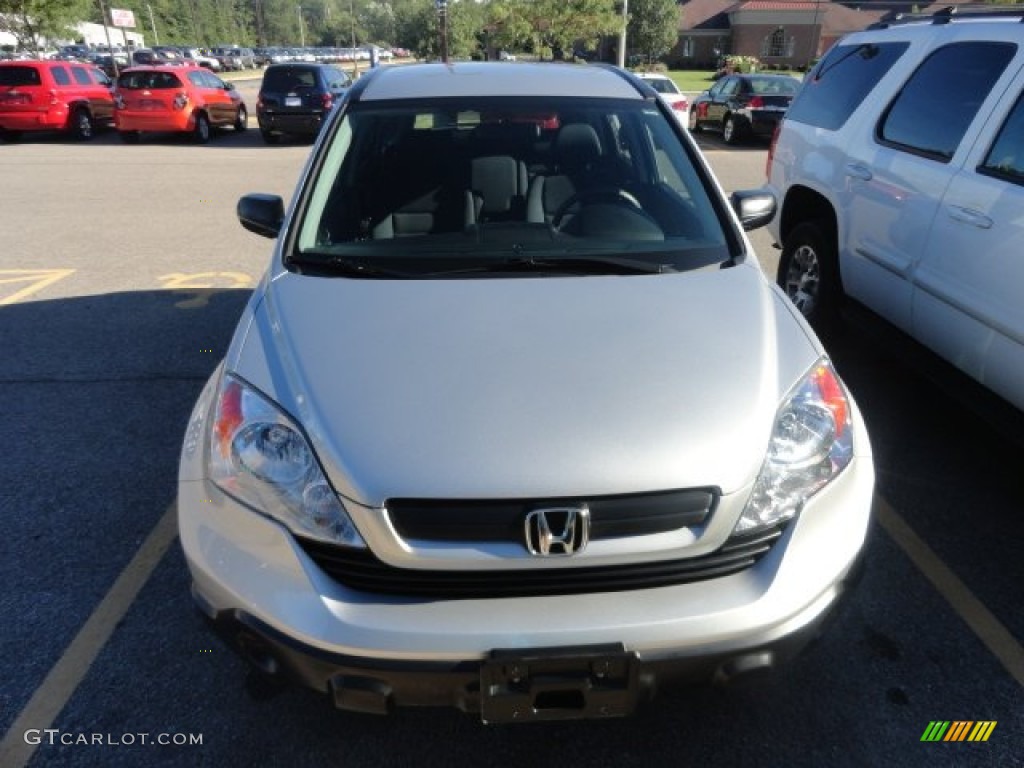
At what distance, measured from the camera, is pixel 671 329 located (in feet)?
7.32

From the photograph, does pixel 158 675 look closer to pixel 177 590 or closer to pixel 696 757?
pixel 177 590

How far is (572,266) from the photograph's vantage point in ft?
8.52

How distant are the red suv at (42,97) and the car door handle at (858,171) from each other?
17287 millimetres

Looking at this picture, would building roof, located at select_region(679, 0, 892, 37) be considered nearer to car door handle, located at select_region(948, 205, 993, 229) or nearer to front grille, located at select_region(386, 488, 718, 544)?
car door handle, located at select_region(948, 205, 993, 229)

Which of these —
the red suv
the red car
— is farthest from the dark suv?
the red suv

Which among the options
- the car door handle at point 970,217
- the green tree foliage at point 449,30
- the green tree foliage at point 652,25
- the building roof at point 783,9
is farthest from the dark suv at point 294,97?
the building roof at point 783,9

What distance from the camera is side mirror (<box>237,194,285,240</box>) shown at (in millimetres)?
3180

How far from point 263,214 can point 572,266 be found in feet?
4.59

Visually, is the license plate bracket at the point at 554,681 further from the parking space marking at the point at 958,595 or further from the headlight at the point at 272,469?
the parking space marking at the point at 958,595

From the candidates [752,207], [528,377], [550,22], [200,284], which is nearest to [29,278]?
[200,284]

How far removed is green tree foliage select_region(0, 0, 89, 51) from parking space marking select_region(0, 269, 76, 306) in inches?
1116

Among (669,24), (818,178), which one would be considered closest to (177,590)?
(818,178)

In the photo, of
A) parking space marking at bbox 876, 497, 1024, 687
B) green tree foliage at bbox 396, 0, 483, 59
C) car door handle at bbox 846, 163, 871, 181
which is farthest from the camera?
green tree foliage at bbox 396, 0, 483, 59

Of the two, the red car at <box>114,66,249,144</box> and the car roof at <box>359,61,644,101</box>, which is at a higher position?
the car roof at <box>359,61,644,101</box>
